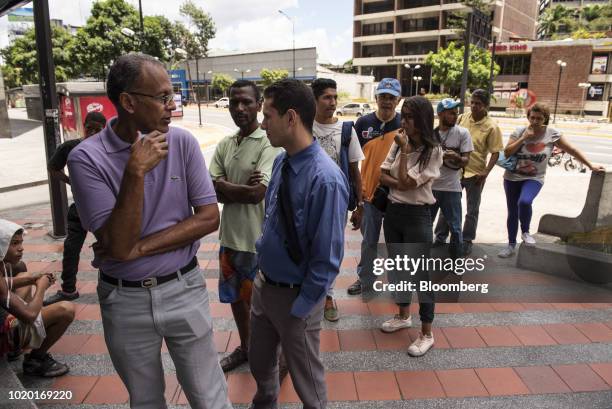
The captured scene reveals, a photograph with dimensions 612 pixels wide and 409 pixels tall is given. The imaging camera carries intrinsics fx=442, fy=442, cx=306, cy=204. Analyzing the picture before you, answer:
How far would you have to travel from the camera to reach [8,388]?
7.62 feet

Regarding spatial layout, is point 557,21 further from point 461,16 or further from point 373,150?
point 373,150

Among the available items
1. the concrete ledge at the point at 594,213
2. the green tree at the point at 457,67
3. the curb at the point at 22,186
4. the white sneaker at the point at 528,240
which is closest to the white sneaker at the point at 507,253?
the white sneaker at the point at 528,240

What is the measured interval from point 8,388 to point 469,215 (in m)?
4.65

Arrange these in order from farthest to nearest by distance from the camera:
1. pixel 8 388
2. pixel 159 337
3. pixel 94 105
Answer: pixel 94 105
pixel 8 388
pixel 159 337

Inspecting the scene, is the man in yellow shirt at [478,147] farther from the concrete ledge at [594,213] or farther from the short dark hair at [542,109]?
the concrete ledge at [594,213]

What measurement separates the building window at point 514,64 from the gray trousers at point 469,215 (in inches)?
1922

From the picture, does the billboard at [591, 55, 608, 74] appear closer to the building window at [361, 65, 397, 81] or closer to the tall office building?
the tall office building

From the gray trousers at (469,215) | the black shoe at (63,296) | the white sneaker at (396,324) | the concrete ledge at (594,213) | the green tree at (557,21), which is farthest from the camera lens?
the green tree at (557,21)

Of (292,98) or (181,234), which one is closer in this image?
(181,234)

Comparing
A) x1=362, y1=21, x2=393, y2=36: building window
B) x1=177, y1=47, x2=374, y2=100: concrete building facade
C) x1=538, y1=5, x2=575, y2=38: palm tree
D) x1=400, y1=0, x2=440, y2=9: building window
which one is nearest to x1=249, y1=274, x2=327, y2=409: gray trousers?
x1=177, y1=47, x2=374, y2=100: concrete building facade

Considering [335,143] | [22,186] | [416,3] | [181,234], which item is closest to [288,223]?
[181,234]

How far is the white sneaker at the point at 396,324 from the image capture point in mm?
3453

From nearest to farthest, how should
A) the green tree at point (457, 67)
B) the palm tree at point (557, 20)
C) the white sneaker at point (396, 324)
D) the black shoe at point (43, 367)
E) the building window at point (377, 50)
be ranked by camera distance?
the black shoe at point (43, 367) < the white sneaker at point (396, 324) < the green tree at point (457, 67) < the building window at point (377, 50) < the palm tree at point (557, 20)

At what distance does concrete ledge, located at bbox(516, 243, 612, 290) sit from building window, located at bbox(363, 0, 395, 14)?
5510cm
